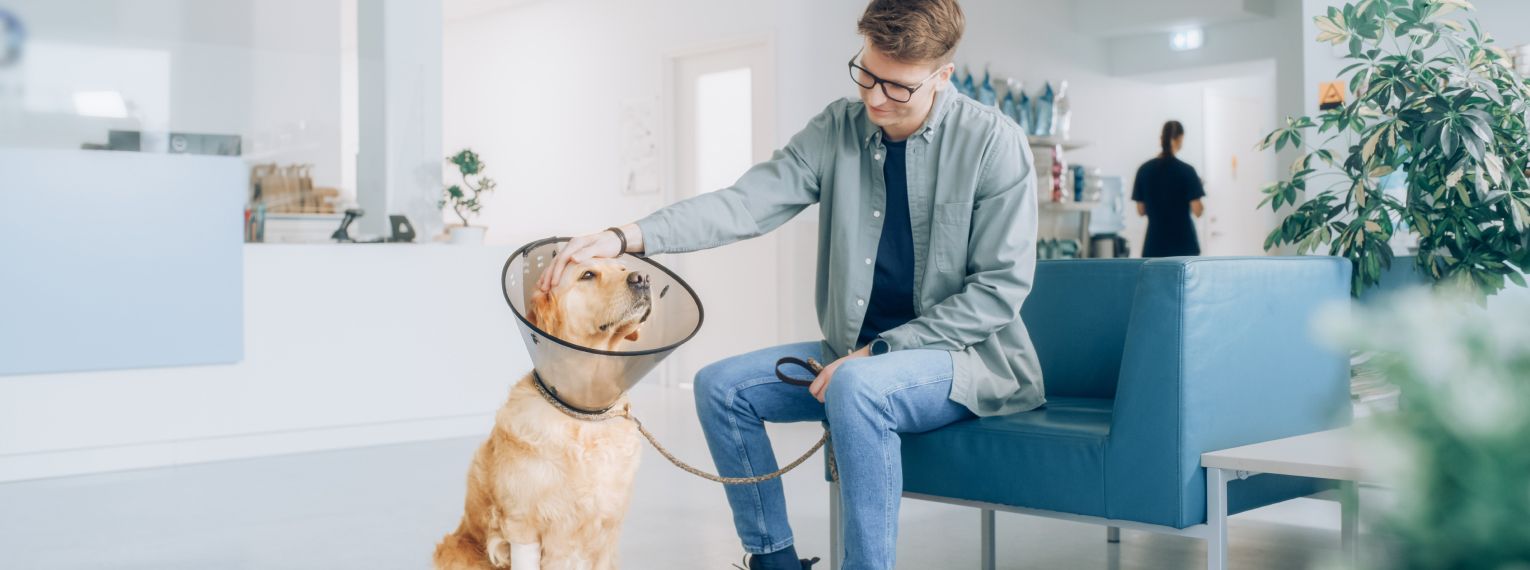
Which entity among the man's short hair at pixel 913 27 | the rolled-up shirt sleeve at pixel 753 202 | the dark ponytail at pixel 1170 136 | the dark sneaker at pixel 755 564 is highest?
the dark ponytail at pixel 1170 136

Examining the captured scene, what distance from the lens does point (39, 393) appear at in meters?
3.90

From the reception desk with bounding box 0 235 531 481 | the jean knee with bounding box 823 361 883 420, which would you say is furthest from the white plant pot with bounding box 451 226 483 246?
the jean knee with bounding box 823 361 883 420

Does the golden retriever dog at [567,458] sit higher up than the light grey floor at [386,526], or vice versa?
the golden retriever dog at [567,458]

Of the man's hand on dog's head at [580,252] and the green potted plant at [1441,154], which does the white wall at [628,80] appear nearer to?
the green potted plant at [1441,154]

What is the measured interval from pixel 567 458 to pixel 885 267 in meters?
0.81

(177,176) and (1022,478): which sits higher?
(177,176)

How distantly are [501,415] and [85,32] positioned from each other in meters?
4.82

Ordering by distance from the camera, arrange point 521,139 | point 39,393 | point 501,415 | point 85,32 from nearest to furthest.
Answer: point 501,415
point 39,393
point 85,32
point 521,139

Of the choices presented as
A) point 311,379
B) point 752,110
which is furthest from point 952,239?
point 752,110

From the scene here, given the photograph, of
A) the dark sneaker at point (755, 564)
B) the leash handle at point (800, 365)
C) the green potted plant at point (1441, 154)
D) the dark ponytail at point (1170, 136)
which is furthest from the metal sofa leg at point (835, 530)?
the dark ponytail at point (1170, 136)

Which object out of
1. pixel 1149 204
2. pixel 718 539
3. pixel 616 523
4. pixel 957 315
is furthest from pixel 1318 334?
pixel 1149 204

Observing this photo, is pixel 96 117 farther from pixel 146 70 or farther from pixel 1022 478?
pixel 1022 478

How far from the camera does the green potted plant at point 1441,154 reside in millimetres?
2664

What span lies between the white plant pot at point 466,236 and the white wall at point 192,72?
1104 mm
